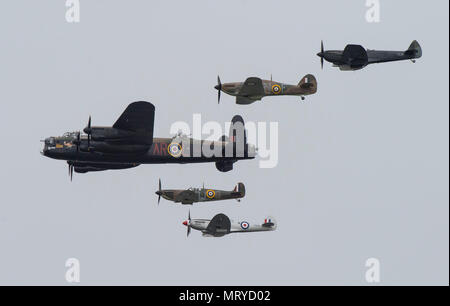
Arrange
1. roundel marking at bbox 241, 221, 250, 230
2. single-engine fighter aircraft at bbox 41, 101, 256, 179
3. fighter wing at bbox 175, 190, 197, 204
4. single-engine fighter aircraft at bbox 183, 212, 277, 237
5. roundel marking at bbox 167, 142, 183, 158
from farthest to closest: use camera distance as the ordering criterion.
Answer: roundel marking at bbox 241, 221, 250, 230, fighter wing at bbox 175, 190, 197, 204, single-engine fighter aircraft at bbox 183, 212, 277, 237, roundel marking at bbox 167, 142, 183, 158, single-engine fighter aircraft at bbox 41, 101, 256, 179

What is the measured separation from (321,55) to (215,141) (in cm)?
962

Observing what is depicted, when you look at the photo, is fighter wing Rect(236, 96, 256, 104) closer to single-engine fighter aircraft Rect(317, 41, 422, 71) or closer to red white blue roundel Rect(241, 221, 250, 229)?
single-engine fighter aircraft Rect(317, 41, 422, 71)

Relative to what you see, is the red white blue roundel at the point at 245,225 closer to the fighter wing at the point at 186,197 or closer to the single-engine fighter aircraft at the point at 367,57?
the fighter wing at the point at 186,197

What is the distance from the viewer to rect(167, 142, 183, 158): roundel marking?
6400 centimetres

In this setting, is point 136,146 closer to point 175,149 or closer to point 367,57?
point 175,149

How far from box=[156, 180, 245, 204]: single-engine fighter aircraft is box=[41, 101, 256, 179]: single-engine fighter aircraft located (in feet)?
9.19

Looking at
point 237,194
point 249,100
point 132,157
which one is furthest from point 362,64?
point 132,157

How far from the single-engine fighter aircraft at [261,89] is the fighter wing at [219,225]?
8.03m

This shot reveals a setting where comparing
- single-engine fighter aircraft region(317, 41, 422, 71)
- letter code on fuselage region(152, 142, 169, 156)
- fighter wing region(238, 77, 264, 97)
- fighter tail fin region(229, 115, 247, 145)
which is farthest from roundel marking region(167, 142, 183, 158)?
single-engine fighter aircraft region(317, 41, 422, 71)

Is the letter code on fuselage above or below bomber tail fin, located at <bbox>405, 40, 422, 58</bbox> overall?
below

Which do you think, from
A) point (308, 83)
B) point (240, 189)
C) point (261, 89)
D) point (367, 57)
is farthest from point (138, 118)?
point (367, 57)

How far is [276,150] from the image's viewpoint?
6562 centimetres

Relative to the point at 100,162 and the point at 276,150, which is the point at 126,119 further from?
the point at 276,150

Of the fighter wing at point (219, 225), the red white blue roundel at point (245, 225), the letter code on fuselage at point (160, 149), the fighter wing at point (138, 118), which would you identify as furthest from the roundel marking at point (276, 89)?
the fighter wing at point (138, 118)
